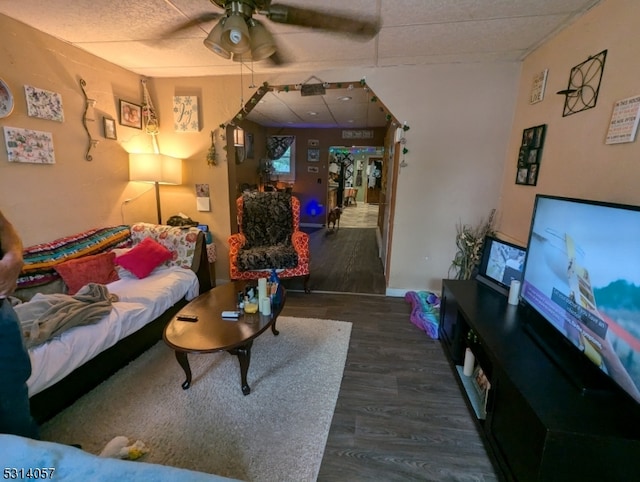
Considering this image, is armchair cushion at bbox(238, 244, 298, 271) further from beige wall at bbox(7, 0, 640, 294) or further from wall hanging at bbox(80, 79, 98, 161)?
wall hanging at bbox(80, 79, 98, 161)

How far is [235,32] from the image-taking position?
1482mm

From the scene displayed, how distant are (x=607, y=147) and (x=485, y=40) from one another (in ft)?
4.16

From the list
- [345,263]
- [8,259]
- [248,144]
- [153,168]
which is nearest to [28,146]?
[153,168]

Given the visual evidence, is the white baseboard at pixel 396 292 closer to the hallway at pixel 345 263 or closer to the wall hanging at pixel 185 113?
the hallway at pixel 345 263

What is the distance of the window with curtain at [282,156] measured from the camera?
7.26m

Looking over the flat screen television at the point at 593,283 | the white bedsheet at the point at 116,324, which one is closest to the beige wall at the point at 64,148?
the white bedsheet at the point at 116,324

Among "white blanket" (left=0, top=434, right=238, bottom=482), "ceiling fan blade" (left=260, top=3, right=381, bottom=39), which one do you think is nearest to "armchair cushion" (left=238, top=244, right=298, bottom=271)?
"ceiling fan blade" (left=260, top=3, right=381, bottom=39)

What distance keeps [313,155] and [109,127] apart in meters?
4.91

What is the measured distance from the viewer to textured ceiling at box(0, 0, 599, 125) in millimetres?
1816

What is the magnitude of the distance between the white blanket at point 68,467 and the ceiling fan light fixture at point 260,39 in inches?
73.7

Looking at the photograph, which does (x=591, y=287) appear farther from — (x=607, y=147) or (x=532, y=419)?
(x=607, y=147)

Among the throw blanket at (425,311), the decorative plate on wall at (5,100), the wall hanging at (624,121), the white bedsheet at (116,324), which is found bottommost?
the throw blanket at (425,311)

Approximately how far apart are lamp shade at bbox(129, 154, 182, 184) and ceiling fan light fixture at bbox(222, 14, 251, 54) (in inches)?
73.9

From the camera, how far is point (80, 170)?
8.48 ft
